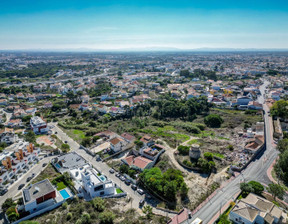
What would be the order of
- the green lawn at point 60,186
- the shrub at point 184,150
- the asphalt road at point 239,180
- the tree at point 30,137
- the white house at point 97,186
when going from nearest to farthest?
the asphalt road at point 239,180, the white house at point 97,186, the green lawn at point 60,186, the shrub at point 184,150, the tree at point 30,137

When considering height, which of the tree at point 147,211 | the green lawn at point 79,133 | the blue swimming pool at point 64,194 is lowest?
the blue swimming pool at point 64,194

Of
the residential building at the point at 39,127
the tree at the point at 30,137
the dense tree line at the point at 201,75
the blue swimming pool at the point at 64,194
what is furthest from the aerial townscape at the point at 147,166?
the dense tree line at the point at 201,75

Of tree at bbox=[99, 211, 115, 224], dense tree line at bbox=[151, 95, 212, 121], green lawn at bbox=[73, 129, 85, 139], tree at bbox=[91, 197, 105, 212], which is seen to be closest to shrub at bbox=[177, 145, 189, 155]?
tree at bbox=[91, 197, 105, 212]

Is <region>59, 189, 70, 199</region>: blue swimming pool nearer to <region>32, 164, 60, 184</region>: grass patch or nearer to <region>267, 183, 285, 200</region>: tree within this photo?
<region>32, 164, 60, 184</region>: grass patch

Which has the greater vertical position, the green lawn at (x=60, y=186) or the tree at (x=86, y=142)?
the tree at (x=86, y=142)

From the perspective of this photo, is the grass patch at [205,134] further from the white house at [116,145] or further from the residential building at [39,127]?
the residential building at [39,127]

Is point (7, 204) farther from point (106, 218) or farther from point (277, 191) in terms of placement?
point (277, 191)

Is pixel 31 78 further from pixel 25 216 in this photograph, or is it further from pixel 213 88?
pixel 25 216

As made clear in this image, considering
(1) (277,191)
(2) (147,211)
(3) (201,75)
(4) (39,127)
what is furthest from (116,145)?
(3) (201,75)

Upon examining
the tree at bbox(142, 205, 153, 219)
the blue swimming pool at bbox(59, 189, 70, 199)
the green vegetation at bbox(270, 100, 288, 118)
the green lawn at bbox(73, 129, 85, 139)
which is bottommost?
the blue swimming pool at bbox(59, 189, 70, 199)
